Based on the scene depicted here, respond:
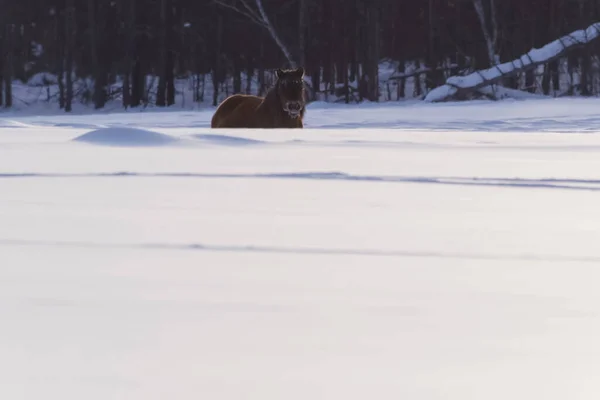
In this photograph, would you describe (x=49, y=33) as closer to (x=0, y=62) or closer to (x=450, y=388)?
(x=0, y=62)

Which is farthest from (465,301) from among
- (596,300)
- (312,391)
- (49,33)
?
(49,33)

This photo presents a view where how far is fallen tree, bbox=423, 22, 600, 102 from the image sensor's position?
21438 millimetres

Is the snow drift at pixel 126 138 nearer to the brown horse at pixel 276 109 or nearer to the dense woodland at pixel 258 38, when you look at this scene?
the brown horse at pixel 276 109

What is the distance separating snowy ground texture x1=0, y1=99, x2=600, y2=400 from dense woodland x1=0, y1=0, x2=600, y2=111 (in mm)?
23877

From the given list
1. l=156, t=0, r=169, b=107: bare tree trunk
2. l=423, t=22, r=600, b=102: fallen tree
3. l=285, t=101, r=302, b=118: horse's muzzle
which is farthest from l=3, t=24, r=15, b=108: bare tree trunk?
l=285, t=101, r=302, b=118: horse's muzzle

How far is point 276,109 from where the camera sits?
38.1ft

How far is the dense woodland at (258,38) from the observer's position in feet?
95.8

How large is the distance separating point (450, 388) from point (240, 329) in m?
0.41

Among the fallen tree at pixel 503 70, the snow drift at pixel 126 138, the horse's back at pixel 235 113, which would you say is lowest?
the snow drift at pixel 126 138

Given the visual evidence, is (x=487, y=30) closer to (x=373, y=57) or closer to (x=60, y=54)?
(x=373, y=57)

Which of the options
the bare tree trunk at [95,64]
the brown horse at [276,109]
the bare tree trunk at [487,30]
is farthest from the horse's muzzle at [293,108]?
the bare tree trunk at [95,64]

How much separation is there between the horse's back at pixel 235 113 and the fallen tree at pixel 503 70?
356 inches

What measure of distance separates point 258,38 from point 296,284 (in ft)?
97.2

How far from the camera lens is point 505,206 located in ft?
11.1
